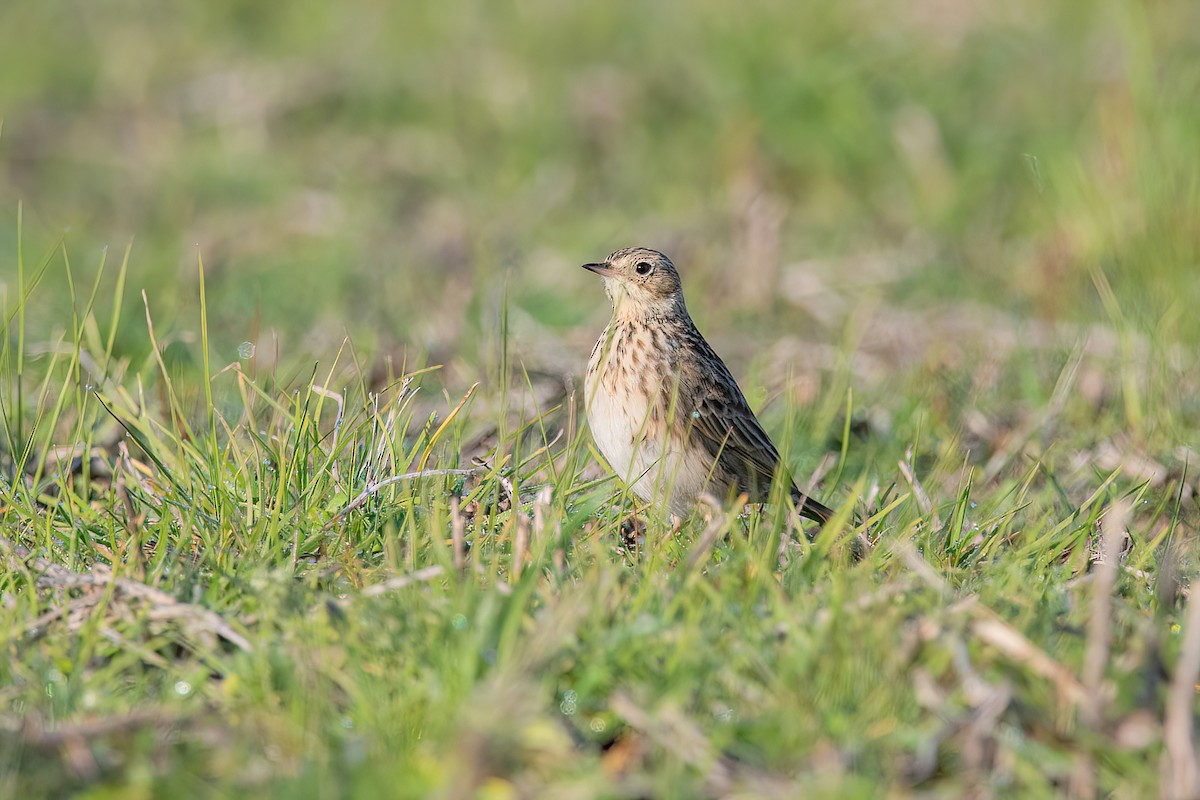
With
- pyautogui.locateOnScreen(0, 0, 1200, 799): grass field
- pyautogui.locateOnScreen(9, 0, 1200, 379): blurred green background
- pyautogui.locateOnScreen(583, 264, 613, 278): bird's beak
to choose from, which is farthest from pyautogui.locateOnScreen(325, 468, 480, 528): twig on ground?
pyautogui.locateOnScreen(9, 0, 1200, 379): blurred green background

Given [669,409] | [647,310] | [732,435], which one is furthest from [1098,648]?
[647,310]

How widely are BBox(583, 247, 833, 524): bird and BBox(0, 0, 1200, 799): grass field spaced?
161mm

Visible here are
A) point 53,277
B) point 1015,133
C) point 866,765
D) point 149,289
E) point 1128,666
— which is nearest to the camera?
point 866,765

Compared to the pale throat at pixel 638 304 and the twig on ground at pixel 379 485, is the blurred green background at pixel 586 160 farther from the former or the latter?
the twig on ground at pixel 379 485

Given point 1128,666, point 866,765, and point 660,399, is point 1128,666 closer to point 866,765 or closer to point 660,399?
point 866,765

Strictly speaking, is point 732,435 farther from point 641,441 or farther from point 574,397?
point 574,397

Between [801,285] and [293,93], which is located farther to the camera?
[293,93]

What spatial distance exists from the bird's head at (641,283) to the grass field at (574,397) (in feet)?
1.66

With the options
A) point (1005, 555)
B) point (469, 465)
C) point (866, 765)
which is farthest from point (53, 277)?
point (866, 765)

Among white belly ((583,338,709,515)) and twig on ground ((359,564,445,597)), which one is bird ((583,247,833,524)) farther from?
twig on ground ((359,564,445,597))

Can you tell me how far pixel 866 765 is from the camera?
305 cm

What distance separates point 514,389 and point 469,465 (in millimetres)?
1190

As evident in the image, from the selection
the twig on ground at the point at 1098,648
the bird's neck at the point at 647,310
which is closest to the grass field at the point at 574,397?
the twig on ground at the point at 1098,648

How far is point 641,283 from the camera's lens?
18.7ft
